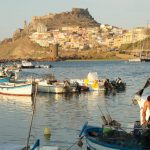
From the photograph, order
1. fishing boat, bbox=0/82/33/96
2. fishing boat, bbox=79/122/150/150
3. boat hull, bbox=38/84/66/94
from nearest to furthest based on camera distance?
fishing boat, bbox=79/122/150/150, fishing boat, bbox=0/82/33/96, boat hull, bbox=38/84/66/94

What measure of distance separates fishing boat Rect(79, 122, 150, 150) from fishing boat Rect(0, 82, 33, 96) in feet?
81.0

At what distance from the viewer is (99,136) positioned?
61.0 ft

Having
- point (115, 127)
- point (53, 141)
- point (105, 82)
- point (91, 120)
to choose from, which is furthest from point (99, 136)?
point (105, 82)

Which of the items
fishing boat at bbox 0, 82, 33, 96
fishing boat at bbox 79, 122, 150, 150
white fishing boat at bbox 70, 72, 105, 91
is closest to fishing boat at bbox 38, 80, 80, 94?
white fishing boat at bbox 70, 72, 105, 91

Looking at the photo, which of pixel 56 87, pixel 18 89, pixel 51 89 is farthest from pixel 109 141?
pixel 51 89

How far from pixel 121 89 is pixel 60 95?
8413 millimetres

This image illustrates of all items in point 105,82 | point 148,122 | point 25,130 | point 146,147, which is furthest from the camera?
point 105,82

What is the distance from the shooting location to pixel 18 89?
44.4m

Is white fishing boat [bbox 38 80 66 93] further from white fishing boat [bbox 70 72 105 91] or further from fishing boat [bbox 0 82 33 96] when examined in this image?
white fishing boat [bbox 70 72 105 91]

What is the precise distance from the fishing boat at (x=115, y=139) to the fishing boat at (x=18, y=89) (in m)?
24.7

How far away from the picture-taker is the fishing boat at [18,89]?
43781mm

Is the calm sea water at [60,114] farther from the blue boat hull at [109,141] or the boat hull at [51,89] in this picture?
the blue boat hull at [109,141]

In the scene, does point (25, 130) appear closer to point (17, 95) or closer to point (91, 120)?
point (91, 120)

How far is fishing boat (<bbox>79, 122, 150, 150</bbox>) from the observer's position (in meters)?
16.9
